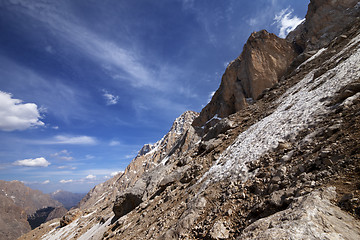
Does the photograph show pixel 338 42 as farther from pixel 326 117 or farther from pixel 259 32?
pixel 259 32

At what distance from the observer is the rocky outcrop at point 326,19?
121 feet

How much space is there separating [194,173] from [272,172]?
832 cm

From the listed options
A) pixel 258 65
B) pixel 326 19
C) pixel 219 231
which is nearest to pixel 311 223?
pixel 219 231

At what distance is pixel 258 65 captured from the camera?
149 ft

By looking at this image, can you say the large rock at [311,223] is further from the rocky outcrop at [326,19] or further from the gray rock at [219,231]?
the rocky outcrop at [326,19]

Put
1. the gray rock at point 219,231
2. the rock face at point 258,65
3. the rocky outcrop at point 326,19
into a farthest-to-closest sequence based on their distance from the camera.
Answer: the rock face at point 258,65 < the rocky outcrop at point 326,19 < the gray rock at point 219,231

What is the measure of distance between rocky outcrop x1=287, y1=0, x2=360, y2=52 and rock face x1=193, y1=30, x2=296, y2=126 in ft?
19.4

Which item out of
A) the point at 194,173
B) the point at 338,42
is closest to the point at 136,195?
the point at 194,173

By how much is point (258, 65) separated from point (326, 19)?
62.0 feet

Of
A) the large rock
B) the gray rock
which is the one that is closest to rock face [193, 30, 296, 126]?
the gray rock

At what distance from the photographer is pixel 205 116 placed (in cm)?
7250

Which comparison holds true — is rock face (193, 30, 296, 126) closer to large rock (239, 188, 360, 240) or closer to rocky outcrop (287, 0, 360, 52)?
rocky outcrop (287, 0, 360, 52)

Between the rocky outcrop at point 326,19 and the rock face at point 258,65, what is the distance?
19.4ft

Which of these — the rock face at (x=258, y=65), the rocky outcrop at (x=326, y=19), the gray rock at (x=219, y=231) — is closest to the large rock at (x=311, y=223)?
the gray rock at (x=219, y=231)
